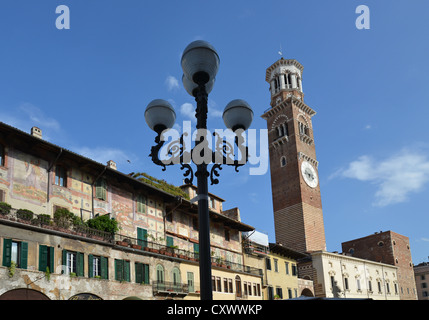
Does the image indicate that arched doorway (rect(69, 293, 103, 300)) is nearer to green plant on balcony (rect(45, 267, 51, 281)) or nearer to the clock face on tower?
green plant on balcony (rect(45, 267, 51, 281))

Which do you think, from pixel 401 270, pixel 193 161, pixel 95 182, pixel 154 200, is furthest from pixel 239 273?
pixel 401 270

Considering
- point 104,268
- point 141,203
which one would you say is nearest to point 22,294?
point 104,268

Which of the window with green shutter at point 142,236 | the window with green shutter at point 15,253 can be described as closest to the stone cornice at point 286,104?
the window with green shutter at point 142,236

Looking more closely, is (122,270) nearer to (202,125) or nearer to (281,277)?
(202,125)

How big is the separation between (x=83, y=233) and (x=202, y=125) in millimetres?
17781

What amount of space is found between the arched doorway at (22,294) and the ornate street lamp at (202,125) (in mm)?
14026

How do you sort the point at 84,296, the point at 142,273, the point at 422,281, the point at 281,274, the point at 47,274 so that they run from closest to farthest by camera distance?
the point at 47,274
the point at 84,296
the point at 142,273
the point at 281,274
the point at 422,281

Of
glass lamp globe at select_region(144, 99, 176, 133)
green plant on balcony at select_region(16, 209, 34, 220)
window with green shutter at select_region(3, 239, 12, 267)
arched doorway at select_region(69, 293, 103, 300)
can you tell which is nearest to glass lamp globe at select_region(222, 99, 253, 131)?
glass lamp globe at select_region(144, 99, 176, 133)

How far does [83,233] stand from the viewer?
24094mm

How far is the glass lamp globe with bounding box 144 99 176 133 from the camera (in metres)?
8.86

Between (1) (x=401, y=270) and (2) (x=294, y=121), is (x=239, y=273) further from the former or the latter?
(1) (x=401, y=270)

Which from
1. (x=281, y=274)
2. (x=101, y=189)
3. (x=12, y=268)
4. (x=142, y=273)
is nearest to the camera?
(x=12, y=268)
